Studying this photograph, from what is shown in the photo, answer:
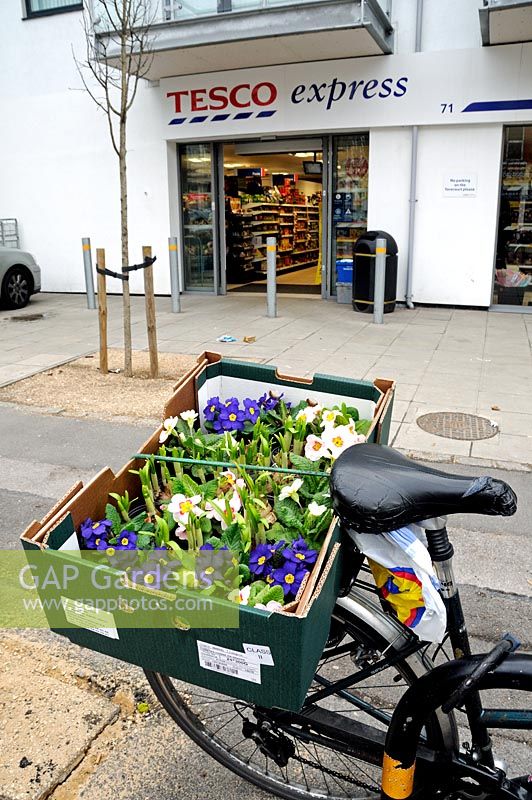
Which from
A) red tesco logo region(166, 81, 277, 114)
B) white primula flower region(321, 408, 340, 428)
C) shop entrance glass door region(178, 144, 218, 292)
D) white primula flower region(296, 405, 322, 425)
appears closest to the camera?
white primula flower region(321, 408, 340, 428)

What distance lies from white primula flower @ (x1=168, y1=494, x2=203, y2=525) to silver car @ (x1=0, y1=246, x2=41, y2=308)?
419 inches

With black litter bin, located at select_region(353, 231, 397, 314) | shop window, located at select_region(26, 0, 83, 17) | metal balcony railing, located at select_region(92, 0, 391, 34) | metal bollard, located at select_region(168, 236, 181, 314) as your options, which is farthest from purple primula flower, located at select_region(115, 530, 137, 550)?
shop window, located at select_region(26, 0, 83, 17)

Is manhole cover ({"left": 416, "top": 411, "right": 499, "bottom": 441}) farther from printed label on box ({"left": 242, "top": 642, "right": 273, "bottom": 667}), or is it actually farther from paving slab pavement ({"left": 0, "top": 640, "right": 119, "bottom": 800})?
printed label on box ({"left": 242, "top": 642, "right": 273, "bottom": 667})

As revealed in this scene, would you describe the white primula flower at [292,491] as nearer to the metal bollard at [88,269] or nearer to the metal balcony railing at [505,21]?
the metal balcony railing at [505,21]

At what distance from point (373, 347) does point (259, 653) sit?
7.18m

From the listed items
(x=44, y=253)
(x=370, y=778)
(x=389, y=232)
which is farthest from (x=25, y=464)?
(x=44, y=253)

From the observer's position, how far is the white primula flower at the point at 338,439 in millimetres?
2176

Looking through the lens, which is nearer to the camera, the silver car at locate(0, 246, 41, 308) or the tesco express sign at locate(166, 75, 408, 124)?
the tesco express sign at locate(166, 75, 408, 124)

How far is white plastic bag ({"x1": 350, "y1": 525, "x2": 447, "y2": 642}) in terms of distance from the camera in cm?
159

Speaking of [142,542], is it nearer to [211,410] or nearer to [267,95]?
[211,410]

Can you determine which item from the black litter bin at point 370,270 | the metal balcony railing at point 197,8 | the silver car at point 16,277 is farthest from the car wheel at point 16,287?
the black litter bin at point 370,270

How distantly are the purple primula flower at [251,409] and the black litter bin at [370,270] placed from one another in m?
8.31

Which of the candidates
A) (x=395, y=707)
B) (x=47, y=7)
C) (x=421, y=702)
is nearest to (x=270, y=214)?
(x=47, y=7)

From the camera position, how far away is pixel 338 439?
2184 millimetres
